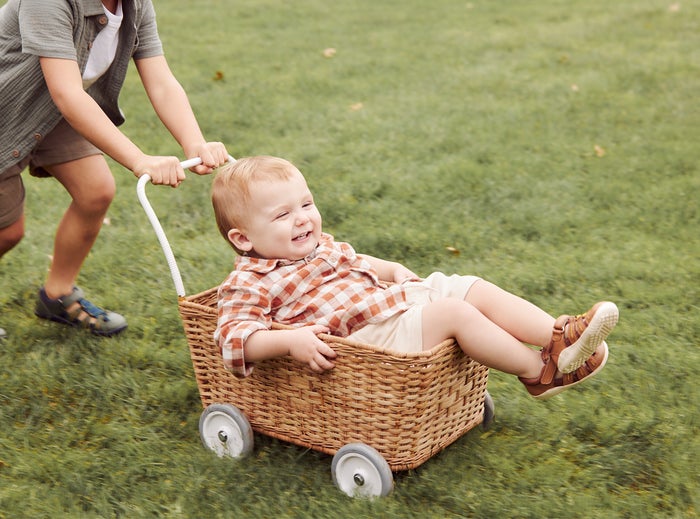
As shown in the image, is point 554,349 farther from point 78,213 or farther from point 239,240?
point 78,213

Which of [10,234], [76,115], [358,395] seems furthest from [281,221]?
[10,234]

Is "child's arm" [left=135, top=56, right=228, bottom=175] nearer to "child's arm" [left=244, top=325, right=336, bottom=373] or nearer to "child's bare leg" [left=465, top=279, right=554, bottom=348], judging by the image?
"child's arm" [left=244, top=325, right=336, bottom=373]

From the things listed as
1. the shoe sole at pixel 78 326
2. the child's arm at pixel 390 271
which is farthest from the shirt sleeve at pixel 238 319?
the shoe sole at pixel 78 326

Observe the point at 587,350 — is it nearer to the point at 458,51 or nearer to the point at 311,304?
the point at 311,304

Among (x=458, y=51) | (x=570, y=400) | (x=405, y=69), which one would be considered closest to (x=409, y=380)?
(x=570, y=400)

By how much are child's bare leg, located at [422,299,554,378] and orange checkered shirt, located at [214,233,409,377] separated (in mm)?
138

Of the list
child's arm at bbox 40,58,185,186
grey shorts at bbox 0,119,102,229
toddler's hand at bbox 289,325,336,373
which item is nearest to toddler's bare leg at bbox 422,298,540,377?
toddler's hand at bbox 289,325,336,373

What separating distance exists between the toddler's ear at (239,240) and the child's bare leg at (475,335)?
1.97ft

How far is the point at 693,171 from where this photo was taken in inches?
206

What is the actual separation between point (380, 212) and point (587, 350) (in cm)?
228

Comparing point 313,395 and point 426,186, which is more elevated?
point 313,395

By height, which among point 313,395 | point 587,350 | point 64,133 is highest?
point 64,133

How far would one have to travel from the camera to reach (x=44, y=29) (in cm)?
278

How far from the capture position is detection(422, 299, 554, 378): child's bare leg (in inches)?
100
